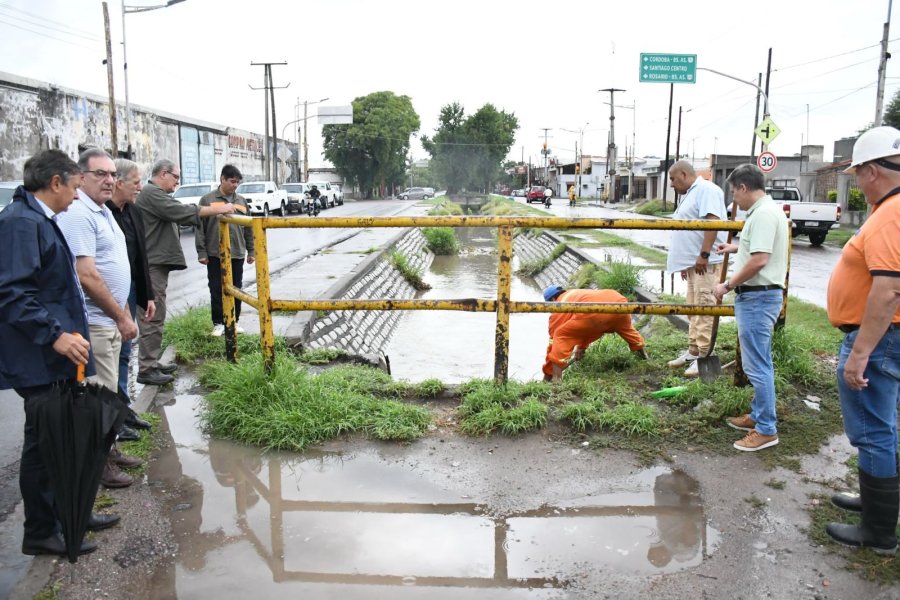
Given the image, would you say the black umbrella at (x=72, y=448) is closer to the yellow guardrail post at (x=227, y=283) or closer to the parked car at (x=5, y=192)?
the yellow guardrail post at (x=227, y=283)

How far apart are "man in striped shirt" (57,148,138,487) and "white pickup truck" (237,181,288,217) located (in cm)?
2821

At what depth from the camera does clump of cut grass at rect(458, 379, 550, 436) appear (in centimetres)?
448

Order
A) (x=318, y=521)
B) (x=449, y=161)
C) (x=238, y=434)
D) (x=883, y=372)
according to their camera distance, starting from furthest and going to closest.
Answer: (x=449, y=161) < (x=238, y=434) < (x=318, y=521) < (x=883, y=372)

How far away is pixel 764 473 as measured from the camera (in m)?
3.91

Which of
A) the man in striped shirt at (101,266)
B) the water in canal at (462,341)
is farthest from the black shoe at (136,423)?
the water in canal at (462,341)

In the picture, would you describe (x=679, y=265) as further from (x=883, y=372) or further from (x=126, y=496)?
(x=126, y=496)

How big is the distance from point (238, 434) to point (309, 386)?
1.83 feet

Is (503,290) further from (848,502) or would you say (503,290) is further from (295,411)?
(848,502)

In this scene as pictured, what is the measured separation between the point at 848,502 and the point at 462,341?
7.92 meters

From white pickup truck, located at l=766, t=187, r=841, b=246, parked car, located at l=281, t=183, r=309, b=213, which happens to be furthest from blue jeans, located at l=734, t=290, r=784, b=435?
parked car, located at l=281, t=183, r=309, b=213

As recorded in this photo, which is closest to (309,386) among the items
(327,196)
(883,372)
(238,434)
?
(238,434)

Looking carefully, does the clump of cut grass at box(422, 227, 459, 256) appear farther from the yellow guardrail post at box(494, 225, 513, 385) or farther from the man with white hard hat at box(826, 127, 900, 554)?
the man with white hard hat at box(826, 127, 900, 554)

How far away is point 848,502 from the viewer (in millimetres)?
3473

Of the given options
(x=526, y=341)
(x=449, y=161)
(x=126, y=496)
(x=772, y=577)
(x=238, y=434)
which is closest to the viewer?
(x=772, y=577)
